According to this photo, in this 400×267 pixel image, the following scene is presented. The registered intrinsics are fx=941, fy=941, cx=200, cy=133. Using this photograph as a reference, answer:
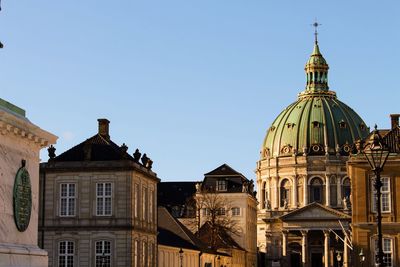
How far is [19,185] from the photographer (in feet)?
84.7

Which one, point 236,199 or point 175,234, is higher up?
point 236,199

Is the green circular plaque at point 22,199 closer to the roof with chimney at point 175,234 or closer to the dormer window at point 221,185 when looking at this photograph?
the roof with chimney at point 175,234

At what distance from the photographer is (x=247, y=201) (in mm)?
124875

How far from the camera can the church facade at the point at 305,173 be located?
15138 centimetres

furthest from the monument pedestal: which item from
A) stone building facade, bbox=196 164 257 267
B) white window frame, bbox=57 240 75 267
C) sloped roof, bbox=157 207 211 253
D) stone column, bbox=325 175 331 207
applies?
stone column, bbox=325 175 331 207

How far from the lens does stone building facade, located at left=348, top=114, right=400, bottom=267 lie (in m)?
57.9

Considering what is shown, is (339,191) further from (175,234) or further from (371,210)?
(371,210)

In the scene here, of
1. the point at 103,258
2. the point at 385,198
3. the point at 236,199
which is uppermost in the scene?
the point at 236,199

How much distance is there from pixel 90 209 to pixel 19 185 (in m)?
32.2

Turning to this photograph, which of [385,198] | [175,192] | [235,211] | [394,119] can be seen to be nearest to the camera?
[385,198]

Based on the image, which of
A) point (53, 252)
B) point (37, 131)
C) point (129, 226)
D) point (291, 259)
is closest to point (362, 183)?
point (129, 226)

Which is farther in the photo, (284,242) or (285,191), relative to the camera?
(285,191)

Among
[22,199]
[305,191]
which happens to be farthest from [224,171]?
[22,199]

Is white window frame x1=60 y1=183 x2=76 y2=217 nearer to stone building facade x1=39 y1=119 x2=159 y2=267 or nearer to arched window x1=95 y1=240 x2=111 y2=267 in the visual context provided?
stone building facade x1=39 y1=119 x2=159 y2=267
